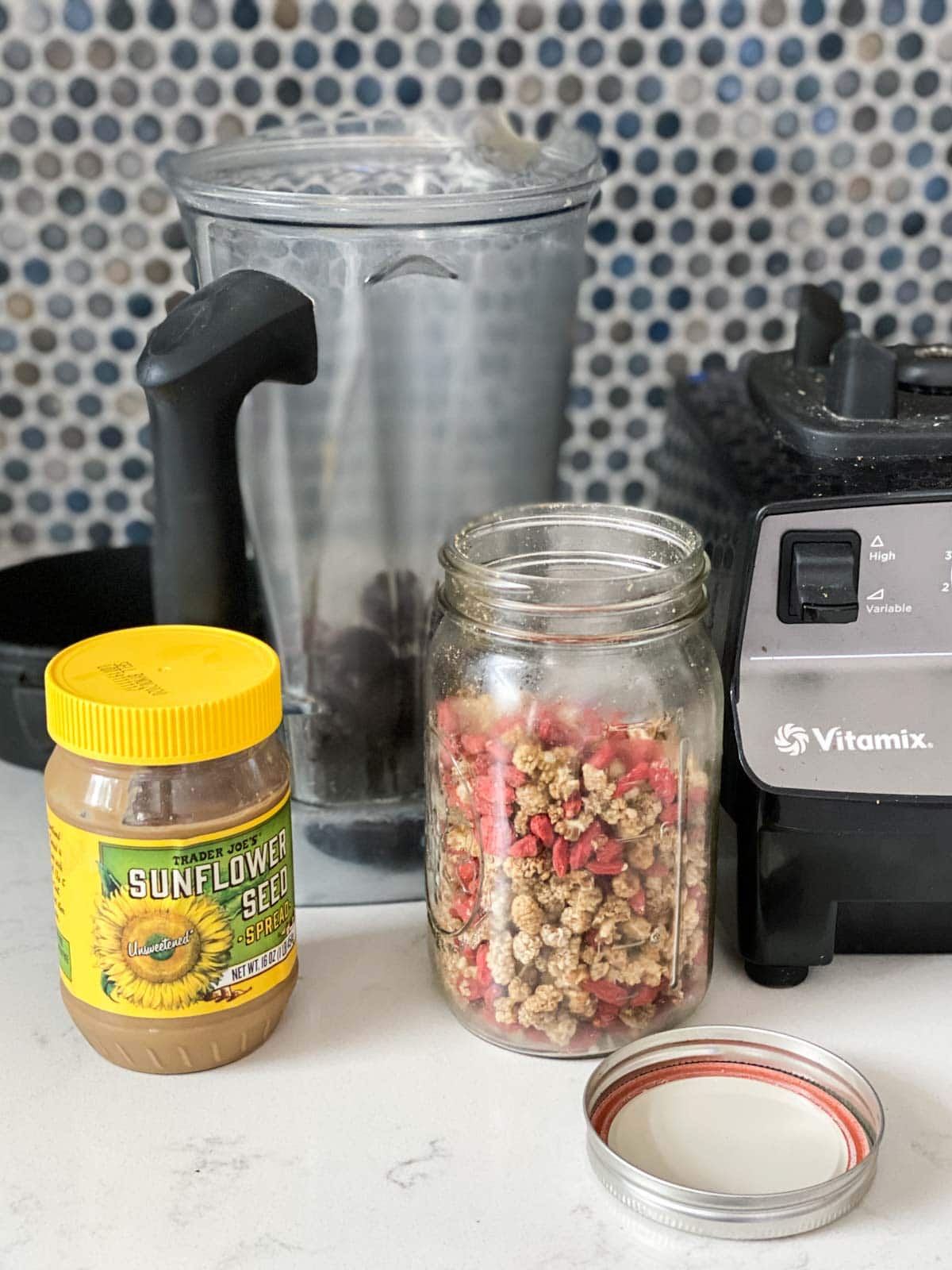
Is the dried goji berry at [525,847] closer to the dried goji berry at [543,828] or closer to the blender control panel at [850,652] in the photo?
the dried goji berry at [543,828]

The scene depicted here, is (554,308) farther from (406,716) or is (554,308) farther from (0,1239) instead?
(0,1239)

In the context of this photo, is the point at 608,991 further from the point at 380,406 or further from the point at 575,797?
the point at 380,406

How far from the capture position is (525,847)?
1.97 feet

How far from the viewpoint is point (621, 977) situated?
0.61m

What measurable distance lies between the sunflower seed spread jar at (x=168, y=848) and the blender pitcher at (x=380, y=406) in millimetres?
147

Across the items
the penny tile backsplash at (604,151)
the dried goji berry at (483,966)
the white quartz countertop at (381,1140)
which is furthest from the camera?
the penny tile backsplash at (604,151)

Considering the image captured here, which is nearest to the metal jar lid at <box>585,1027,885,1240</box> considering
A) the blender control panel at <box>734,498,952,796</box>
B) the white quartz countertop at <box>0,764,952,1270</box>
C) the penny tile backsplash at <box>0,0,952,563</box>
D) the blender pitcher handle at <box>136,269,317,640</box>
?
the white quartz countertop at <box>0,764,952,1270</box>

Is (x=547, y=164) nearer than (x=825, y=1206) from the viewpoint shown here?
No

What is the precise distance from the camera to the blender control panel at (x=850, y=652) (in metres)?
0.63

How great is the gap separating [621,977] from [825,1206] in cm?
13

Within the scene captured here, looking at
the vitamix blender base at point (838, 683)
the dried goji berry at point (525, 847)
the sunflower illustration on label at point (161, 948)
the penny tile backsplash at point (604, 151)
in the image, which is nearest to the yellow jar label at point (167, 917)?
the sunflower illustration on label at point (161, 948)

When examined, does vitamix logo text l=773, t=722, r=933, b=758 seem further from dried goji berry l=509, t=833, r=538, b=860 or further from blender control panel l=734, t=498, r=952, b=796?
dried goji berry l=509, t=833, r=538, b=860

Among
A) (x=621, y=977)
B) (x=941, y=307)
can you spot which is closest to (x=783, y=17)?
(x=941, y=307)

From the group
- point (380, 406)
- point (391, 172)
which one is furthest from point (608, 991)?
point (391, 172)
